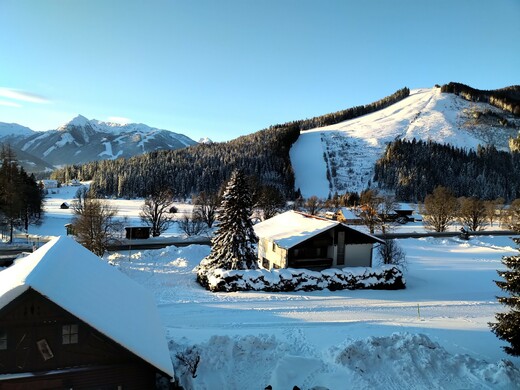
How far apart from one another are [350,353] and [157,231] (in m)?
47.1

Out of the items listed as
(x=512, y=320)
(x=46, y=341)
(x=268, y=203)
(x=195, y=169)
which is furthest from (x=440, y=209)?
(x=195, y=169)

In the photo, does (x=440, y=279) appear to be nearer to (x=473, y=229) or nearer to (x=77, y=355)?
(x=77, y=355)

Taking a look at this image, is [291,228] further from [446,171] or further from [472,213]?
[446,171]

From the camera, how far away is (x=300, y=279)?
2720 cm

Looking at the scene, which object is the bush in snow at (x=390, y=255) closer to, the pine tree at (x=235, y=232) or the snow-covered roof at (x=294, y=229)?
the snow-covered roof at (x=294, y=229)

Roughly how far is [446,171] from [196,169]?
113 metres

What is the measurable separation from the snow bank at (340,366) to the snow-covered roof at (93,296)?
2775mm

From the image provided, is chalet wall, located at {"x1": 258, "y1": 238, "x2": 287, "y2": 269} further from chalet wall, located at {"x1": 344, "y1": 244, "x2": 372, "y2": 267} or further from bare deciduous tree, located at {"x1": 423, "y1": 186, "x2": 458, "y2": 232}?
bare deciduous tree, located at {"x1": 423, "y1": 186, "x2": 458, "y2": 232}

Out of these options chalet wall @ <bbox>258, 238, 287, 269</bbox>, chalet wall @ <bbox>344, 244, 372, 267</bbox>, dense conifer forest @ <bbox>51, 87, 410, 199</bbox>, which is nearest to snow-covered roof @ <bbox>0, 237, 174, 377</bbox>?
chalet wall @ <bbox>258, 238, 287, 269</bbox>

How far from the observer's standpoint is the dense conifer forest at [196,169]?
139m

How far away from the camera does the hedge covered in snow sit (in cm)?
2675

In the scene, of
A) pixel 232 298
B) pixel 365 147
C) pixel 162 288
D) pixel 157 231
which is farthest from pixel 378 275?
pixel 365 147

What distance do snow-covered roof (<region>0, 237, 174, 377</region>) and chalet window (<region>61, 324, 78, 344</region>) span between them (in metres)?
0.79

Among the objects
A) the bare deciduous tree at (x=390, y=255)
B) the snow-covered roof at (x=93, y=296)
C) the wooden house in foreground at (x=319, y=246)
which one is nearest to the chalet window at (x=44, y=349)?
the snow-covered roof at (x=93, y=296)
